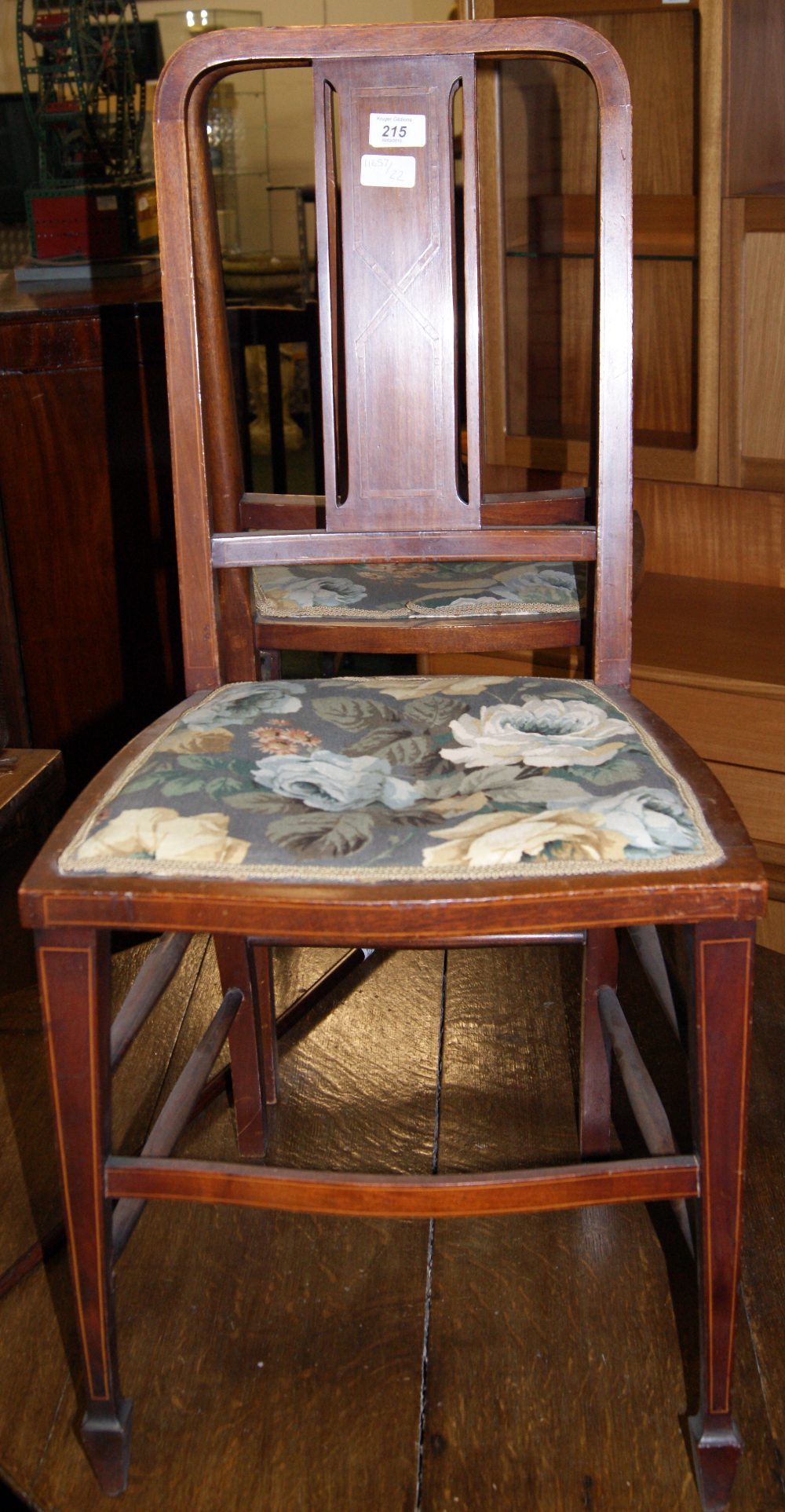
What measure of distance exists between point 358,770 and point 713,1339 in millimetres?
400

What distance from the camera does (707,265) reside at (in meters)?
1.78

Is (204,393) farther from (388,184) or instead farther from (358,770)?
(358,770)

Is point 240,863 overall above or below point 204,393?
below

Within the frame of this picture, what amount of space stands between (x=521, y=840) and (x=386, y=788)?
A: 11cm

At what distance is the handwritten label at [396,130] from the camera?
1.01m

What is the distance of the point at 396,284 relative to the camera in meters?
1.03

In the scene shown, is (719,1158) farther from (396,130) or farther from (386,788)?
(396,130)

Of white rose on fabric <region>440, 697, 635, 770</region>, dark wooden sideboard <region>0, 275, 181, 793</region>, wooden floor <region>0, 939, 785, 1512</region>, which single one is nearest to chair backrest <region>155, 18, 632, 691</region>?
white rose on fabric <region>440, 697, 635, 770</region>

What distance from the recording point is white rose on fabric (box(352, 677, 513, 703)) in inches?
38.7

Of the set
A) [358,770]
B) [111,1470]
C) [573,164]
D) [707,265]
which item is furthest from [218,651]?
[573,164]

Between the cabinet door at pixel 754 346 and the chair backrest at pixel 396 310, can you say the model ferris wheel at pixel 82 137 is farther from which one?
the chair backrest at pixel 396 310

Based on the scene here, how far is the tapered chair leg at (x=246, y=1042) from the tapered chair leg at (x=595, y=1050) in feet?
0.88

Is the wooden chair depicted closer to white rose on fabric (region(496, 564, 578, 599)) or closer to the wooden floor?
the wooden floor


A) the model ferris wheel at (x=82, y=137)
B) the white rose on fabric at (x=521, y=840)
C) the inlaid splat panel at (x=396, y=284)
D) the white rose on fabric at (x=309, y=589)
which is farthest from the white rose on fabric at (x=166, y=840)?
the model ferris wheel at (x=82, y=137)
